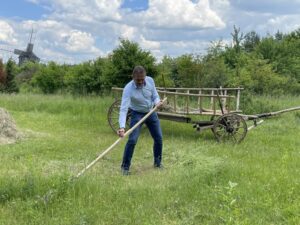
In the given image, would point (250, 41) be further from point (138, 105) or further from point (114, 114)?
point (138, 105)

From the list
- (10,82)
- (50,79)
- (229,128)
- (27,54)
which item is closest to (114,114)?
(229,128)

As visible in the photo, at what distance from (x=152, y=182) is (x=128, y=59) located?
1247cm

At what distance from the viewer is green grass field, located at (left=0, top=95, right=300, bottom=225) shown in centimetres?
534

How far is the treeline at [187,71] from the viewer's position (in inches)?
757

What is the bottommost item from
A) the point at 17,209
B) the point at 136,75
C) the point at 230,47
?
the point at 17,209

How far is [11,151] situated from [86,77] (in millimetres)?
17055

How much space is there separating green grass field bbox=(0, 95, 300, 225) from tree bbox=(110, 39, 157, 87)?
281 inches

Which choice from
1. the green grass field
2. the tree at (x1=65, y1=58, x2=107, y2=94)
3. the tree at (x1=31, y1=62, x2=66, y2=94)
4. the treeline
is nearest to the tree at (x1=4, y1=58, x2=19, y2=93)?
the treeline

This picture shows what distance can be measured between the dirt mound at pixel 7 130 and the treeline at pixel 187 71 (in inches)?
165

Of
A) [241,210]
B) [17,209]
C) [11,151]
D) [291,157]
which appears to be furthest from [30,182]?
[291,157]

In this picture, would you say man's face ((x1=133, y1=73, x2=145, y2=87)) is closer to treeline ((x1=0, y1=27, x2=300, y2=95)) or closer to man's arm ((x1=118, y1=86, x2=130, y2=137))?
man's arm ((x1=118, y1=86, x2=130, y2=137))

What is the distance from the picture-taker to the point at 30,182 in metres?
Result: 5.97

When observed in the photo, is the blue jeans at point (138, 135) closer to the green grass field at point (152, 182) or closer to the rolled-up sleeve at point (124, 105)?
the green grass field at point (152, 182)

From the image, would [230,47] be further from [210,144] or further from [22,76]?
[210,144]
